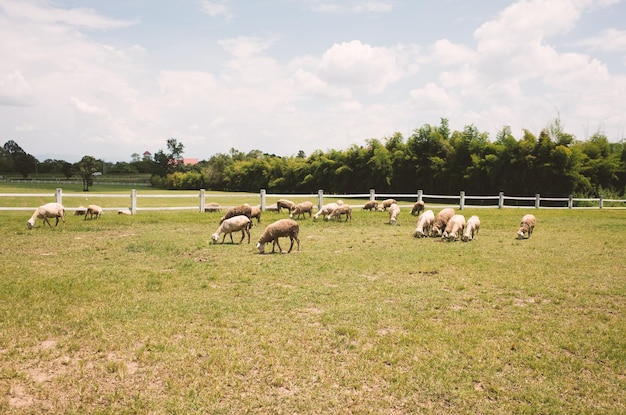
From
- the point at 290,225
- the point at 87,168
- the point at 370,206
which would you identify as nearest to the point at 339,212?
the point at 370,206

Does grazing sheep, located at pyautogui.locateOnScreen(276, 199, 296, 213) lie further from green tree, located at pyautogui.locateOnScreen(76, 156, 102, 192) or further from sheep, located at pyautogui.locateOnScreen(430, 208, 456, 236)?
green tree, located at pyautogui.locateOnScreen(76, 156, 102, 192)

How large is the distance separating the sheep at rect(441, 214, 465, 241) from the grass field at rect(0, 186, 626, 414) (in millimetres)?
2869

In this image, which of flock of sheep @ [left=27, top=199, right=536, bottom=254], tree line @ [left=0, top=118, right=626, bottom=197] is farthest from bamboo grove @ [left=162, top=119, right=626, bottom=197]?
flock of sheep @ [left=27, top=199, right=536, bottom=254]

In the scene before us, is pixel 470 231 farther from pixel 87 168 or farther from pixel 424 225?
pixel 87 168

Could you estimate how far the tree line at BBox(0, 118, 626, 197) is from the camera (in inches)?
1150

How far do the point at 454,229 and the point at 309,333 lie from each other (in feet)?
31.5

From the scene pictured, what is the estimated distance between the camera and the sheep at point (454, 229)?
1338 centimetres

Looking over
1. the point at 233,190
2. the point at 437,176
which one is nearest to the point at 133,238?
the point at 437,176

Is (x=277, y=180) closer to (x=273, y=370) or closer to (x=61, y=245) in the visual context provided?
(x=61, y=245)

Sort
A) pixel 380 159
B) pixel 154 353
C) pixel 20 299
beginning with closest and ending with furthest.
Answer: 1. pixel 154 353
2. pixel 20 299
3. pixel 380 159

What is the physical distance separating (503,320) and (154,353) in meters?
4.96

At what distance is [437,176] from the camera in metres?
36.3

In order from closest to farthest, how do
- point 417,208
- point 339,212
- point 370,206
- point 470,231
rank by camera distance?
point 470,231 < point 339,212 < point 417,208 < point 370,206

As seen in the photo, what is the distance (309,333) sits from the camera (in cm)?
537
